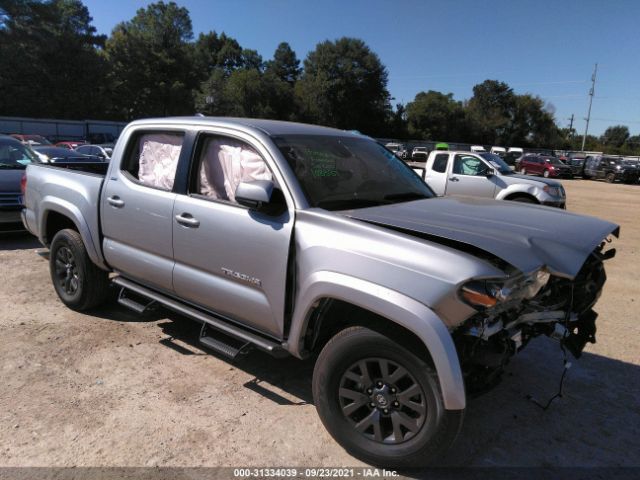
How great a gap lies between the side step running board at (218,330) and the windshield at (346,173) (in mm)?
957

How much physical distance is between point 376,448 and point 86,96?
57.7 m

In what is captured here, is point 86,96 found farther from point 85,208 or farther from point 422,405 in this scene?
point 422,405

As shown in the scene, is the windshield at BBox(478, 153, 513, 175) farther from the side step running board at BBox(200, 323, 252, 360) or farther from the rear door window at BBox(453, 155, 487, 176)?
the side step running board at BBox(200, 323, 252, 360)

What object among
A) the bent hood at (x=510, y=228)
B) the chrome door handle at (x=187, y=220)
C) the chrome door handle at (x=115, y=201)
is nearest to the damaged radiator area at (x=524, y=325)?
the bent hood at (x=510, y=228)

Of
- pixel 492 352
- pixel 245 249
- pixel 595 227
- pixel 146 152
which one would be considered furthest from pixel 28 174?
pixel 595 227

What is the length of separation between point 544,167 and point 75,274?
33793mm

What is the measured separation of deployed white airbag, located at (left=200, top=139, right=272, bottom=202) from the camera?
3463 mm

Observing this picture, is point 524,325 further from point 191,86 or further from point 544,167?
point 191,86

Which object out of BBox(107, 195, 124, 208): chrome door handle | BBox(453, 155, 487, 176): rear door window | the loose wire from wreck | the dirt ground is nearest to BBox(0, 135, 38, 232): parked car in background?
the dirt ground

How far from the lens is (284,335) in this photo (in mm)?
3121

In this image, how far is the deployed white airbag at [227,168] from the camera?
3.46 metres

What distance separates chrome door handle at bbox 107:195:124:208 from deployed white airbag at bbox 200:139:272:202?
3.08ft

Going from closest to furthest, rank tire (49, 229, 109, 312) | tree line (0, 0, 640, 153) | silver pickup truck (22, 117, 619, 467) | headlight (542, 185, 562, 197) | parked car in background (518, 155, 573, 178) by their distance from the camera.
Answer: silver pickup truck (22, 117, 619, 467) → tire (49, 229, 109, 312) → headlight (542, 185, 562, 197) → parked car in background (518, 155, 573, 178) → tree line (0, 0, 640, 153)

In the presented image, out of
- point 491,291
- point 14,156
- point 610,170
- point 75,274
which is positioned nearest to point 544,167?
point 610,170
